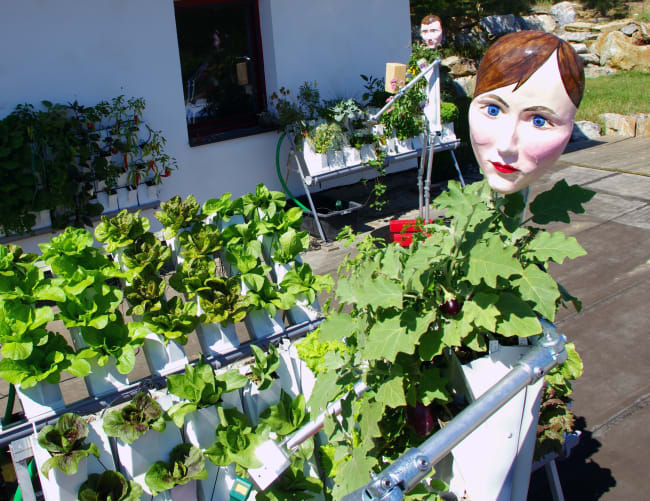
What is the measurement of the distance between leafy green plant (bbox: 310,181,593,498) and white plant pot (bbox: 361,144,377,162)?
4306mm

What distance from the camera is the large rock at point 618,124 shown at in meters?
9.23

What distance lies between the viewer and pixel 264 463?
5.58 ft

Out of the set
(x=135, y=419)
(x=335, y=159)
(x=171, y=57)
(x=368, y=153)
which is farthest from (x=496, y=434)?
(x=171, y=57)

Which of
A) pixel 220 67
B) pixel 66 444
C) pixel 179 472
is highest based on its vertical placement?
pixel 220 67

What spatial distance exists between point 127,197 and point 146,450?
3743mm

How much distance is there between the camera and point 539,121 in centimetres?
158

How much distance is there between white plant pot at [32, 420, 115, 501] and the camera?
1.83 m

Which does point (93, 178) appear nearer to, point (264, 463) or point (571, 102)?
point (264, 463)

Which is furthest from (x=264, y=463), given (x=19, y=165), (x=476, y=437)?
(x=19, y=165)

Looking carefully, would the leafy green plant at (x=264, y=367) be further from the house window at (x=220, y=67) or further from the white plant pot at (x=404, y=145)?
the white plant pot at (x=404, y=145)

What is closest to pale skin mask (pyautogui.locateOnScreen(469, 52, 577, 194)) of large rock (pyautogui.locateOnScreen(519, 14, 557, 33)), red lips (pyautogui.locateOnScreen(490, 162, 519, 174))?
red lips (pyautogui.locateOnScreen(490, 162, 519, 174))

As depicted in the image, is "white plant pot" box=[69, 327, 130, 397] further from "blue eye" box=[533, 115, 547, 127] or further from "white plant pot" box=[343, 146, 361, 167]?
"white plant pot" box=[343, 146, 361, 167]

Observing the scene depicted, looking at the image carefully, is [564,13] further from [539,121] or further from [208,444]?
[208,444]

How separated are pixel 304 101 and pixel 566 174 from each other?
131 inches
